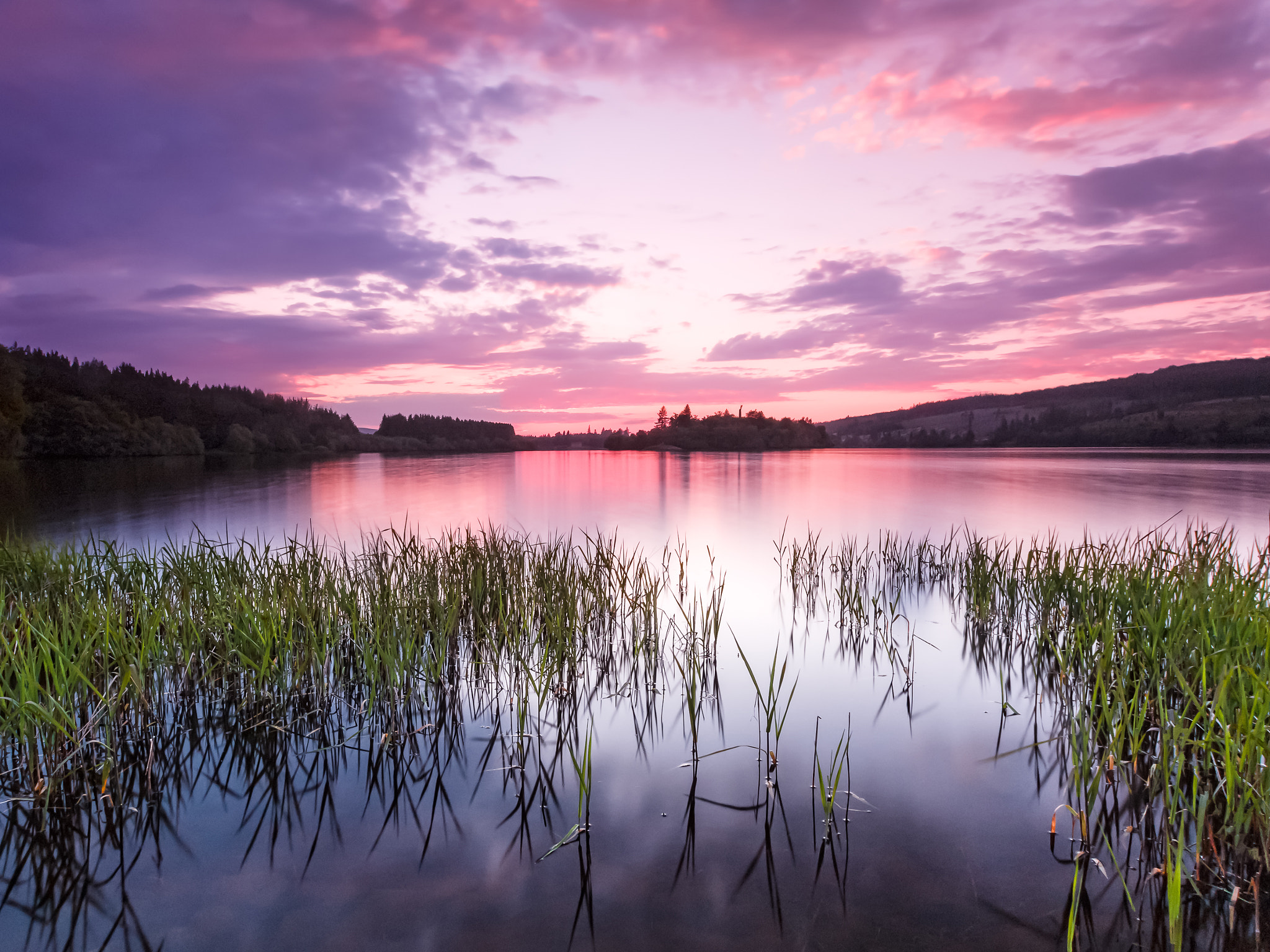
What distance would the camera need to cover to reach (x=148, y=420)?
254ft

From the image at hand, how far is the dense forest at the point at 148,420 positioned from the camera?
61.1 metres

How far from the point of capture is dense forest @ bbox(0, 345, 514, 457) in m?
61.1

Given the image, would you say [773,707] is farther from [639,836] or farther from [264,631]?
[264,631]

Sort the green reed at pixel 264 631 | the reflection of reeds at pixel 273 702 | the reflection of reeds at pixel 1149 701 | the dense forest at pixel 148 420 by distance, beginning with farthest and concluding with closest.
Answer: the dense forest at pixel 148 420, the green reed at pixel 264 631, the reflection of reeds at pixel 273 702, the reflection of reeds at pixel 1149 701

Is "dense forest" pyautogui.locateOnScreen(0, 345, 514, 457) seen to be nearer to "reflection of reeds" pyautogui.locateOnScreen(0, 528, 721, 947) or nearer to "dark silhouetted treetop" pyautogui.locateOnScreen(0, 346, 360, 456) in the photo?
"dark silhouetted treetop" pyautogui.locateOnScreen(0, 346, 360, 456)

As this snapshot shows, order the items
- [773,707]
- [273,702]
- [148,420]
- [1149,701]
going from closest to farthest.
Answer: [773,707], [1149,701], [273,702], [148,420]

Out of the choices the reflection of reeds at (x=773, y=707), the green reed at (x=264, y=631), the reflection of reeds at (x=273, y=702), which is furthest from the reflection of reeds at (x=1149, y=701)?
the green reed at (x=264, y=631)

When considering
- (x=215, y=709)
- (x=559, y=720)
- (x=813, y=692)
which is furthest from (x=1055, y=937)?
(x=215, y=709)

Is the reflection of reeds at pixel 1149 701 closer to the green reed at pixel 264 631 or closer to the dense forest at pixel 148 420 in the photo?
the green reed at pixel 264 631

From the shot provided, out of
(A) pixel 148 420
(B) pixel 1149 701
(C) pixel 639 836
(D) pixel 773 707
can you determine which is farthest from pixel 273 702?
(A) pixel 148 420

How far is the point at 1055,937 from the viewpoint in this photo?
3.10 m

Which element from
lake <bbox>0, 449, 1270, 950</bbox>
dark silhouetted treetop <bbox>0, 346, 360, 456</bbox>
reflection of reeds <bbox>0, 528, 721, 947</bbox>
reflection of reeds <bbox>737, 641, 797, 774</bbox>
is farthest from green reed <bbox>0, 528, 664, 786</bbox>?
dark silhouetted treetop <bbox>0, 346, 360, 456</bbox>

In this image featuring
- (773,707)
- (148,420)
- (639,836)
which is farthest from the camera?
(148,420)

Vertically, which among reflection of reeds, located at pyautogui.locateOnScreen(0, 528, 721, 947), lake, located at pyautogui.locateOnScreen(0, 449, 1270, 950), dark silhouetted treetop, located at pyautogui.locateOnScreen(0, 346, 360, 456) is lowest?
lake, located at pyautogui.locateOnScreen(0, 449, 1270, 950)
